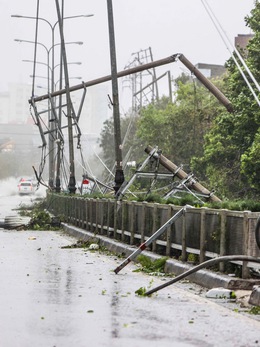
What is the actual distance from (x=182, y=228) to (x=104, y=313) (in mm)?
7634

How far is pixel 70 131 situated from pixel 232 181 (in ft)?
30.0

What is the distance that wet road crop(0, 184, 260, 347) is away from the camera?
33.0ft

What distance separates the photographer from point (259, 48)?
47.1 m

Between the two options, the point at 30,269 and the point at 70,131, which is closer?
the point at 30,269

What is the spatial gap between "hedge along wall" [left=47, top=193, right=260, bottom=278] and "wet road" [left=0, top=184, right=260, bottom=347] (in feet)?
3.12

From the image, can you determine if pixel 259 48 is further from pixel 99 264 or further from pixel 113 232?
pixel 99 264

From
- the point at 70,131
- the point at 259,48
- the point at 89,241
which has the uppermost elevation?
the point at 259,48

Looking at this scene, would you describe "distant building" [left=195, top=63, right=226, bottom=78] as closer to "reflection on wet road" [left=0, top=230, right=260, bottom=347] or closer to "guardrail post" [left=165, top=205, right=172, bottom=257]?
"guardrail post" [left=165, top=205, right=172, bottom=257]

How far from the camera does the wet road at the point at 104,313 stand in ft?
33.0

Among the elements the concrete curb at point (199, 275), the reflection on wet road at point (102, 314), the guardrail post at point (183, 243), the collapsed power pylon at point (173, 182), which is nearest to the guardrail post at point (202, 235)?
the concrete curb at point (199, 275)

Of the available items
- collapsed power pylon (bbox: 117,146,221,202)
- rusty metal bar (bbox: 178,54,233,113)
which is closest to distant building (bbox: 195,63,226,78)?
rusty metal bar (bbox: 178,54,233,113)

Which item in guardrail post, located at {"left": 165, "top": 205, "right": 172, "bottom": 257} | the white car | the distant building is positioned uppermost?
the distant building

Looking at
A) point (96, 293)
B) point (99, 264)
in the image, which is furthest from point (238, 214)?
point (99, 264)

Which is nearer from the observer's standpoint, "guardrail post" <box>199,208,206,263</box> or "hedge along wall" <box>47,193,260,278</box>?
"hedge along wall" <box>47,193,260,278</box>
